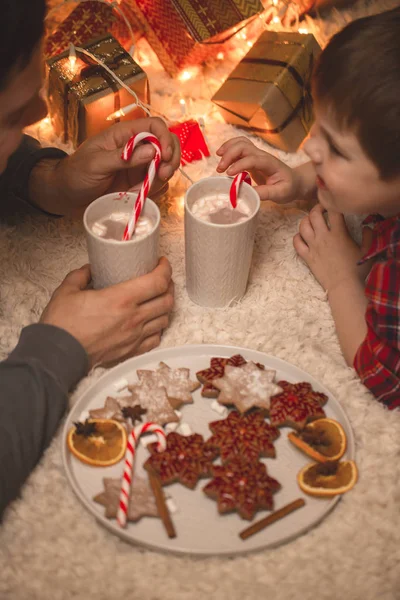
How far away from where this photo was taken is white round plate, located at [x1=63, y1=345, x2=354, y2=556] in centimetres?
93

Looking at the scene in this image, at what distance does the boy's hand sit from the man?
0.15 m

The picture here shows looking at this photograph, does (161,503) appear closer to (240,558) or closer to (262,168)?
(240,558)

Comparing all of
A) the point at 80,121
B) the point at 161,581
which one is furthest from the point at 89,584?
the point at 80,121

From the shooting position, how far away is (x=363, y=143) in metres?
1.10

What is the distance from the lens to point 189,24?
5.66 feet

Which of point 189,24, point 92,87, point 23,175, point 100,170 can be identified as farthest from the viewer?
point 189,24

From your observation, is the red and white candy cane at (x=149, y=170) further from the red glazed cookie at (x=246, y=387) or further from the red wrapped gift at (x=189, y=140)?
the red wrapped gift at (x=189, y=140)

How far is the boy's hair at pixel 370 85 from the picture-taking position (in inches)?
41.2

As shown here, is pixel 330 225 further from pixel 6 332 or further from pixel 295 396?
pixel 6 332

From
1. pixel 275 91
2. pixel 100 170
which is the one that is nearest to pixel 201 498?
pixel 100 170

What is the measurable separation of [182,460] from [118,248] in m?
0.36

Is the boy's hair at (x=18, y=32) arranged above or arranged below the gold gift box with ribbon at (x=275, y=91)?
above

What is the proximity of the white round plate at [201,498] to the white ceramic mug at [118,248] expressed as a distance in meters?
0.16

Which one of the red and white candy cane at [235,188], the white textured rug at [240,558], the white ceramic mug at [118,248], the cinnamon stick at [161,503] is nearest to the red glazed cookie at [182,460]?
the cinnamon stick at [161,503]
